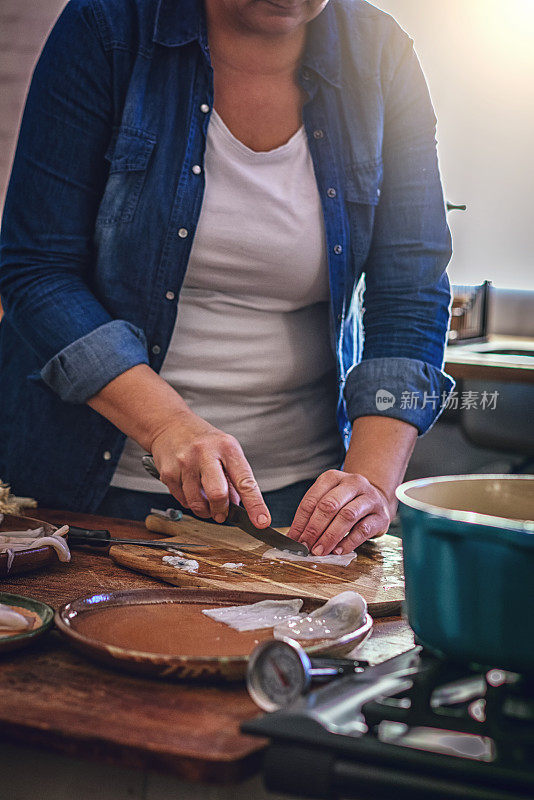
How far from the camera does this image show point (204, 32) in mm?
1239

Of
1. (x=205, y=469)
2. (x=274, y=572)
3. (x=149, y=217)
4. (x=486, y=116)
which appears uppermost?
(x=486, y=116)

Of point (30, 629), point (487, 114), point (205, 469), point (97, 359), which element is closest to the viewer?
point (30, 629)

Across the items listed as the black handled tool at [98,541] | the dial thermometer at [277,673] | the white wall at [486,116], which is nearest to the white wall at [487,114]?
the white wall at [486,116]

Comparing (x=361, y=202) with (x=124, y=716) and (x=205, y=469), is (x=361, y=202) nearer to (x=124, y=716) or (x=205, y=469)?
(x=205, y=469)

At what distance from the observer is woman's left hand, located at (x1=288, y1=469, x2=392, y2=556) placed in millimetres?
1039

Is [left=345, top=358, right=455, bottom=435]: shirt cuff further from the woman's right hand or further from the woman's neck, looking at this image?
the woman's neck

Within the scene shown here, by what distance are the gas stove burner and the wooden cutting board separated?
0.99 feet

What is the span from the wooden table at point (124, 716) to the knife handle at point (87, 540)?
12.0 inches

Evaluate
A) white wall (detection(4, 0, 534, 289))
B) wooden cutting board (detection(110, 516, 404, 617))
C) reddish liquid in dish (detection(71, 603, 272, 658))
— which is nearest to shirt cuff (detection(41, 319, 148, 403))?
wooden cutting board (detection(110, 516, 404, 617))

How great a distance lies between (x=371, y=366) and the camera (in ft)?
4.20

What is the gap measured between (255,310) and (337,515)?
39 centimetres

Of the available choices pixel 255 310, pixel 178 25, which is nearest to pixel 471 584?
pixel 255 310

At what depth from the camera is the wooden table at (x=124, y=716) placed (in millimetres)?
506

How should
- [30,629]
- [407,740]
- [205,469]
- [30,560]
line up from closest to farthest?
[407,740] → [30,629] → [30,560] → [205,469]
